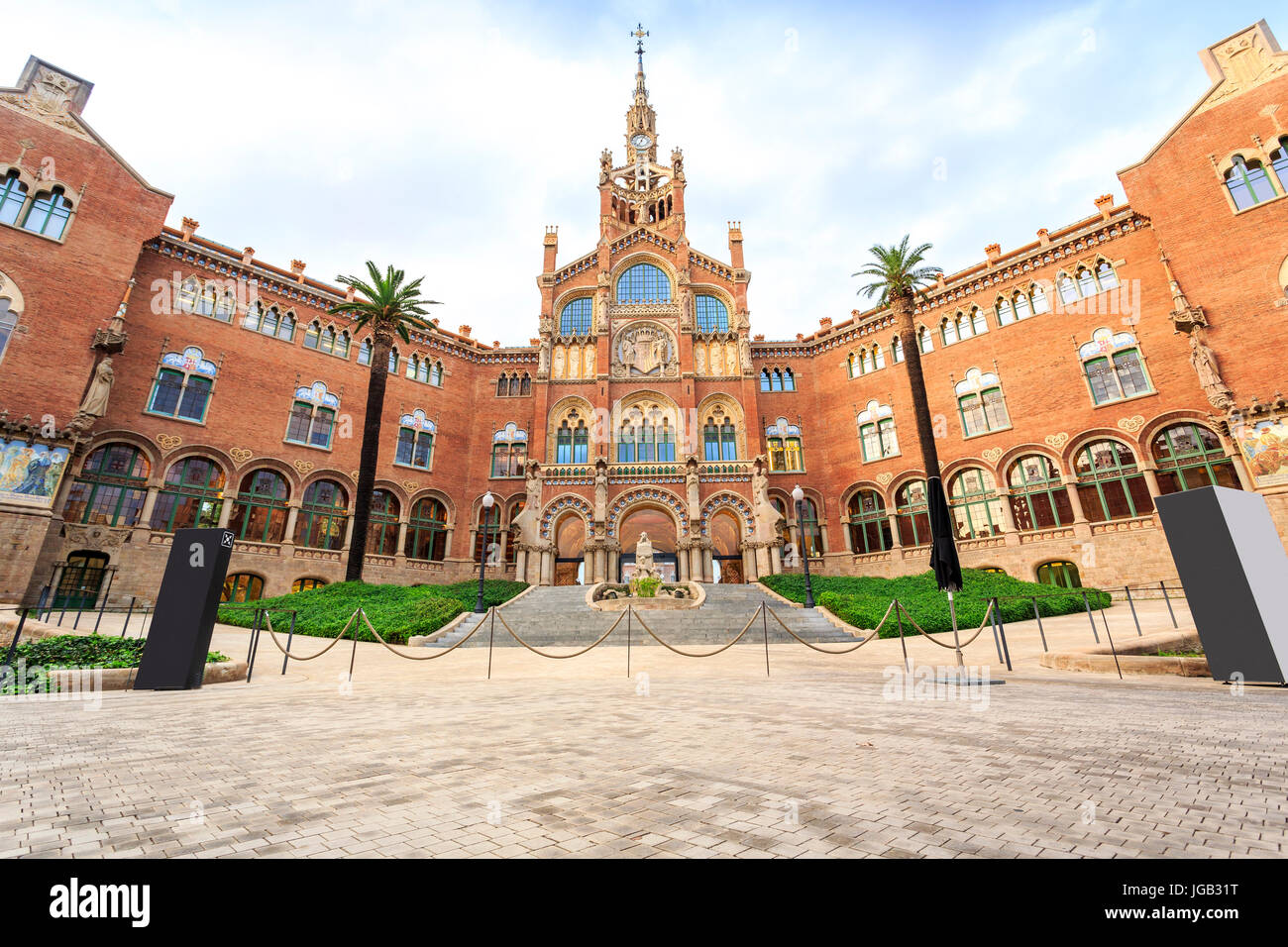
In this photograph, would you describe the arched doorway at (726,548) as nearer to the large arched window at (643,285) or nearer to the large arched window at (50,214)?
the large arched window at (643,285)

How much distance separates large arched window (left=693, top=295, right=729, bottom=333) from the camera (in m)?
33.6

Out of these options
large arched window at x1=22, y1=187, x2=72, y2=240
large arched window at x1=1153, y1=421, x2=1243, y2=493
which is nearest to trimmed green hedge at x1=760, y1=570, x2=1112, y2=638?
large arched window at x1=1153, y1=421, x2=1243, y2=493

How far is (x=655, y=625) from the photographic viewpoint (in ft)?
54.2

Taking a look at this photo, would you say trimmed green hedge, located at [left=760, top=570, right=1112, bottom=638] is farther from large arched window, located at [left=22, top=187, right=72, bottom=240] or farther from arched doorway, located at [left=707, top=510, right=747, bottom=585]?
large arched window, located at [left=22, top=187, right=72, bottom=240]

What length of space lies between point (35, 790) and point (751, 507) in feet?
88.0

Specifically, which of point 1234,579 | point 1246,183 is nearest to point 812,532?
point 1246,183

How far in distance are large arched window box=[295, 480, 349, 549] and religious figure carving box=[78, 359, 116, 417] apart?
26.1 ft

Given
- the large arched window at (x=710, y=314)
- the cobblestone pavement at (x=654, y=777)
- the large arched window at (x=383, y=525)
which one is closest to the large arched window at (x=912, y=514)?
the large arched window at (x=710, y=314)

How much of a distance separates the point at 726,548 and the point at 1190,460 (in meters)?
20.7

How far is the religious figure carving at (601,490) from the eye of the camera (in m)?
27.6

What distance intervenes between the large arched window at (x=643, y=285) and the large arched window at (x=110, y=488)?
81.8ft
